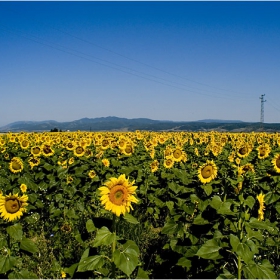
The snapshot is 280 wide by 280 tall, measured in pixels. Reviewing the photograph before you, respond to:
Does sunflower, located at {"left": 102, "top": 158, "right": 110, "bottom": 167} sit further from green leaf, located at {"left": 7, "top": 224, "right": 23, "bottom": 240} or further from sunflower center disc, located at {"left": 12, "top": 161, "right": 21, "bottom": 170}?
green leaf, located at {"left": 7, "top": 224, "right": 23, "bottom": 240}

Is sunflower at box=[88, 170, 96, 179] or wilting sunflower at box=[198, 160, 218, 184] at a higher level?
wilting sunflower at box=[198, 160, 218, 184]

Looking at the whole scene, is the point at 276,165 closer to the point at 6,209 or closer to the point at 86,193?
the point at 6,209

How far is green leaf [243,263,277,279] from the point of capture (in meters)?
2.58

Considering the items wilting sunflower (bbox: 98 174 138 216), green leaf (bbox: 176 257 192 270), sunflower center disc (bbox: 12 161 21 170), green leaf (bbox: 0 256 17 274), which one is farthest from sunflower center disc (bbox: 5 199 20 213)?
sunflower center disc (bbox: 12 161 21 170)

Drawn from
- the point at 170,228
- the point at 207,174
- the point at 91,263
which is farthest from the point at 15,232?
the point at 207,174

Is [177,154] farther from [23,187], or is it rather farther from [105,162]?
[23,187]

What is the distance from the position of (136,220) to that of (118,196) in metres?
0.26

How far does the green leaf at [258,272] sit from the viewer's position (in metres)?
2.58

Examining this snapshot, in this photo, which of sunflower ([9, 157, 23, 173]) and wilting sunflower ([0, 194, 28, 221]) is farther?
sunflower ([9, 157, 23, 173])

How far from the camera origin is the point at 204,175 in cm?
457

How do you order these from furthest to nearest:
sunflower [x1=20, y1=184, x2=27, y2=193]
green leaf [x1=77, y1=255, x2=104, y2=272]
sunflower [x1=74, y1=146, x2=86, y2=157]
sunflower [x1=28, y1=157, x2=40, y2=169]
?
sunflower [x1=74, y1=146, x2=86, y2=157] → sunflower [x1=28, y1=157, x2=40, y2=169] → sunflower [x1=20, y1=184, x2=27, y2=193] → green leaf [x1=77, y1=255, x2=104, y2=272]

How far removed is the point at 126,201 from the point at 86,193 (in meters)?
4.55

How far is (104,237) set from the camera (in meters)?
2.58

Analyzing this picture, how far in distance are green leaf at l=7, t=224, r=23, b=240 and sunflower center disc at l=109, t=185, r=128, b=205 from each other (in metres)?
0.90
